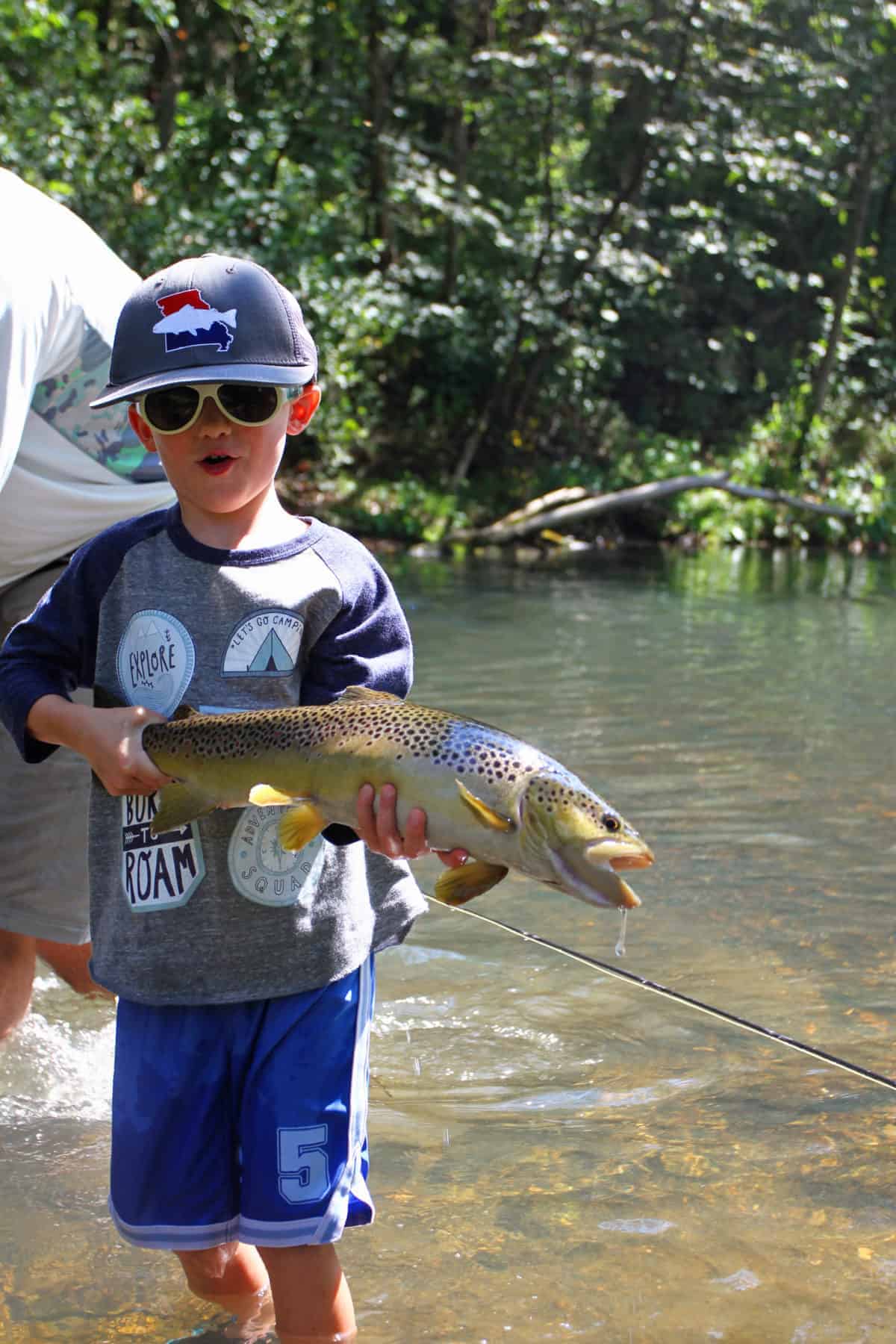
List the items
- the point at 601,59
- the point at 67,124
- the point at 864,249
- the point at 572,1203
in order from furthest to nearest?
1. the point at 864,249
2. the point at 601,59
3. the point at 67,124
4. the point at 572,1203

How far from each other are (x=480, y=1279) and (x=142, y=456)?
5.94ft

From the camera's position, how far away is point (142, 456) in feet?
10.6

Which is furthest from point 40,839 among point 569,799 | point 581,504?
point 581,504

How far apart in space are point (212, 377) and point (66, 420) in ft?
3.59

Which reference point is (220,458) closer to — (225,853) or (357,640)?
(357,640)

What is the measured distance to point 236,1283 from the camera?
246 centimetres

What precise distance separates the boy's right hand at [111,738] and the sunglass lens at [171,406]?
0.43m

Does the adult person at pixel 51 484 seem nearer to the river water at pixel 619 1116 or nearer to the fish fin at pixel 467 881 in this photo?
the river water at pixel 619 1116

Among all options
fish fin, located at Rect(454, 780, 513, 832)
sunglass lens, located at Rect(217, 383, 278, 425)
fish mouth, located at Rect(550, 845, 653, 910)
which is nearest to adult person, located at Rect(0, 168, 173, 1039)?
sunglass lens, located at Rect(217, 383, 278, 425)

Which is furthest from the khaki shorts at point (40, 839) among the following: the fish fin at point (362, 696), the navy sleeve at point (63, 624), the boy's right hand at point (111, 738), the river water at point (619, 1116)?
the fish fin at point (362, 696)

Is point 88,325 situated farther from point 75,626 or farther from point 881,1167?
point 881,1167

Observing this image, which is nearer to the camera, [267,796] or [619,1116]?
[267,796]

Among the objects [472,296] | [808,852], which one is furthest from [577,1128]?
[472,296]

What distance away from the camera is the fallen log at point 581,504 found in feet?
68.2
